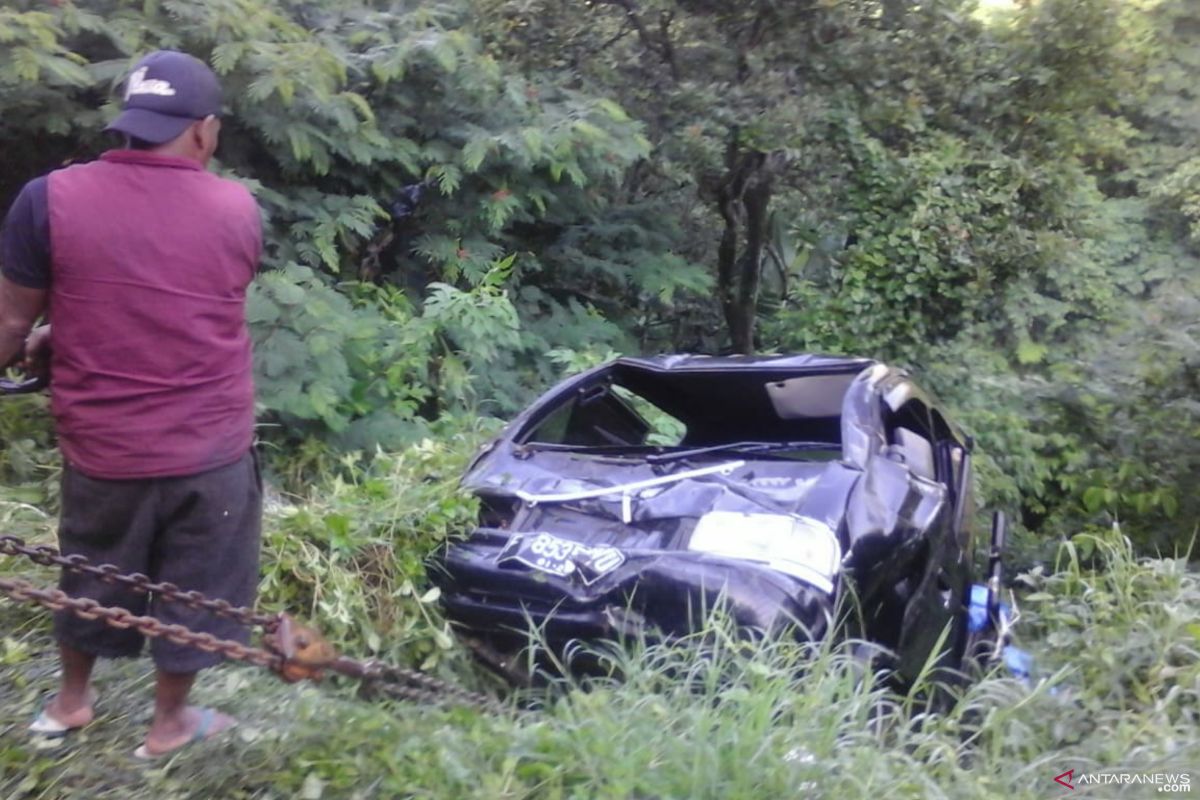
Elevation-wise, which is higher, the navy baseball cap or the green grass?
the navy baseball cap

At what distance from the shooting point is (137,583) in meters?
2.65

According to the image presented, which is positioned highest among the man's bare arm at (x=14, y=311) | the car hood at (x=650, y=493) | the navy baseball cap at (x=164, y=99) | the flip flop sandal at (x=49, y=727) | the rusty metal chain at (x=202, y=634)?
the navy baseball cap at (x=164, y=99)

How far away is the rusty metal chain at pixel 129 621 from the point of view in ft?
7.97

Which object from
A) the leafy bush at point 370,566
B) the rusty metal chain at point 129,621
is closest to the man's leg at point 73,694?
the rusty metal chain at point 129,621

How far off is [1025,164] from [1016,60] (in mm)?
781

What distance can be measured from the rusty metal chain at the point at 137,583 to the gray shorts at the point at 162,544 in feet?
0.26

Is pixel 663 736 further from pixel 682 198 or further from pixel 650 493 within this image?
pixel 682 198

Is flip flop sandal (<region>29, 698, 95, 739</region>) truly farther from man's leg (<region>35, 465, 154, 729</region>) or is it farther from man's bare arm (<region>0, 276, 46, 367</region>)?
man's bare arm (<region>0, 276, 46, 367</region>)

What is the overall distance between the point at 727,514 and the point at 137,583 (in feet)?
6.25

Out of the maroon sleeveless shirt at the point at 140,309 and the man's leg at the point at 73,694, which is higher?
the maroon sleeveless shirt at the point at 140,309

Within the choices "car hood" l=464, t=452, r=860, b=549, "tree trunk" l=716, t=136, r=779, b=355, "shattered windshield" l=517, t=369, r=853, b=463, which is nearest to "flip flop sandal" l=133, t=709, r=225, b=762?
"car hood" l=464, t=452, r=860, b=549

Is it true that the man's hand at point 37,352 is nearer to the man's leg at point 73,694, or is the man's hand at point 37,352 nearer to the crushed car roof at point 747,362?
the man's leg at point 73,694

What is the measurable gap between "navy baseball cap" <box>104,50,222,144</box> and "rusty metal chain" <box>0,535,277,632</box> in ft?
3.21

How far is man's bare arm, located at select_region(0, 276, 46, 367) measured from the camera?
2643mm
